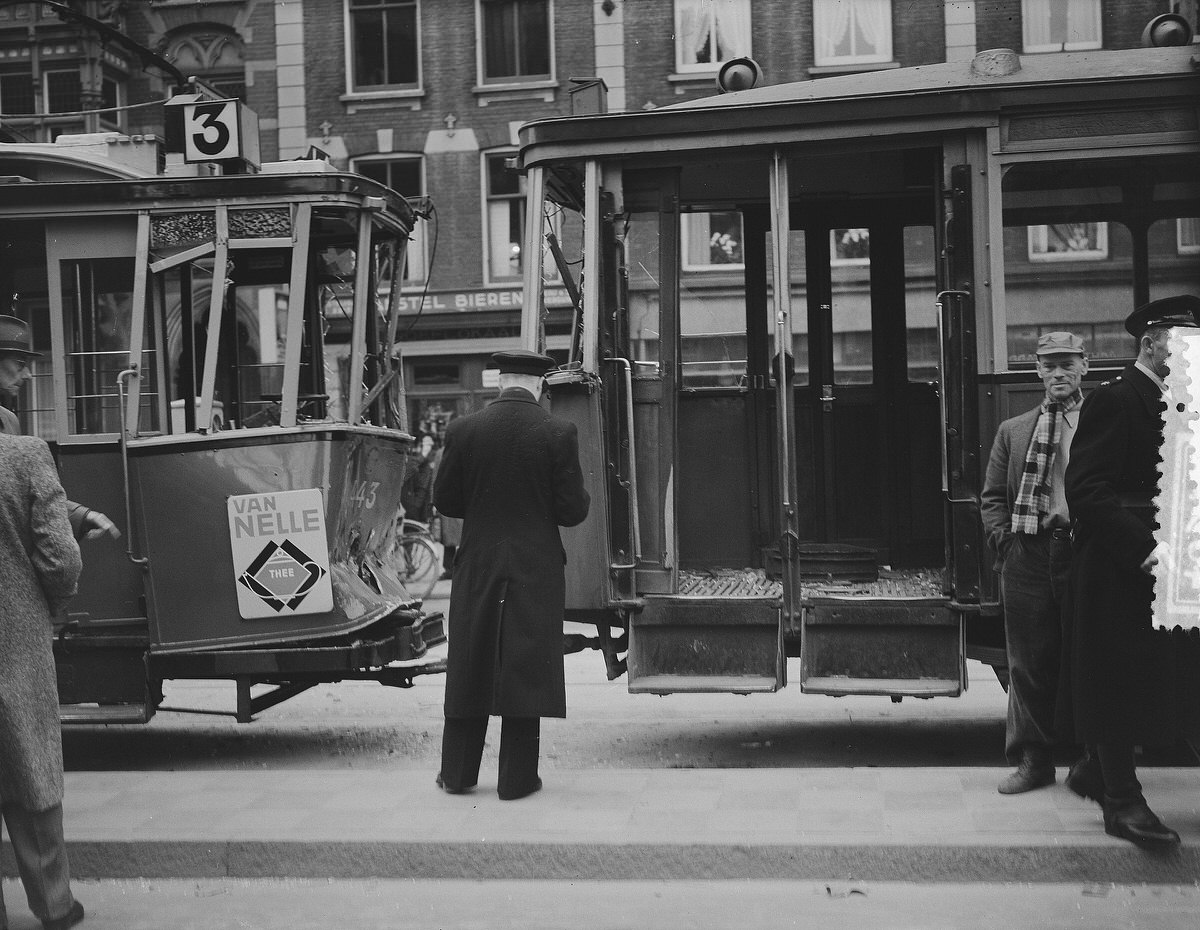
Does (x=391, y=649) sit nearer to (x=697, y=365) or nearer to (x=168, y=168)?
(x=697, y=365)

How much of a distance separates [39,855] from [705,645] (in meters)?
3.46

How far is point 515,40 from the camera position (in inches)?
896

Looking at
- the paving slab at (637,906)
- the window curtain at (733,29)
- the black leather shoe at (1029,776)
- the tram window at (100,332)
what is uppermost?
the window curtain at (733,29)

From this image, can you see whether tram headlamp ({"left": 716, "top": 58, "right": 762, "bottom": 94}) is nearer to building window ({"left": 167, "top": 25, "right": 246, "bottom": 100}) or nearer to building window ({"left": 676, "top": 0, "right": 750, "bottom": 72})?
building window ({"left": 676, "top": 0, "right": 750, "bottom": 72})

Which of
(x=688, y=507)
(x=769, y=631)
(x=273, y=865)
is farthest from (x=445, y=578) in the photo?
(x=273, y=865)

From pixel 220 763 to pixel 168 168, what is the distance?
3413 mm

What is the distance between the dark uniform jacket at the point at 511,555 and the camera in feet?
19.7

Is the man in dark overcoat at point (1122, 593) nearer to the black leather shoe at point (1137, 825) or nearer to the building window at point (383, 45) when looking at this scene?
the black leather shoe at point (1137, 825)

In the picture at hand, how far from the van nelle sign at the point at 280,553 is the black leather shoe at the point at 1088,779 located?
3.80 metres

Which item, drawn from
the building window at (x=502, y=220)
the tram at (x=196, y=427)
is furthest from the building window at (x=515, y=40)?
the tram at (x=196, y=427)

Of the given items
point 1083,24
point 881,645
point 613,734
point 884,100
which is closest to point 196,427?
point 613,734

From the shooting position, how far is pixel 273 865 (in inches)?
212

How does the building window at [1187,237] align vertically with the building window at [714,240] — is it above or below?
below

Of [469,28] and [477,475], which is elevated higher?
[469,28]
